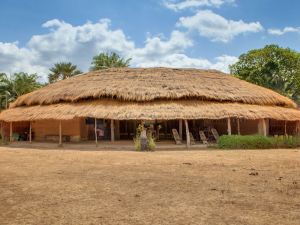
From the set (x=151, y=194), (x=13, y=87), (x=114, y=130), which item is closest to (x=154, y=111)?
(x=114, y=130)

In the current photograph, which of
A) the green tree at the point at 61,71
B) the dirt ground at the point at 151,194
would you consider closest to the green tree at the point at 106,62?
the green tree at the point at 61,71

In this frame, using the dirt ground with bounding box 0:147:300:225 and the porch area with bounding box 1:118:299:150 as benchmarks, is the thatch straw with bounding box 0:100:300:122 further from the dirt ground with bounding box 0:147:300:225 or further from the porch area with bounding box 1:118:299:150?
the dirt ground with bounding box 0:147:300:225

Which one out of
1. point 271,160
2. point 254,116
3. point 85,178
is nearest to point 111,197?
point 85,178

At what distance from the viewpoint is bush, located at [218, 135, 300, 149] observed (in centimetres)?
1727

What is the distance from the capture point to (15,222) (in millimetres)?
5344

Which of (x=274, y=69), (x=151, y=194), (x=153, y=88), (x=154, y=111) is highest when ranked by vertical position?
(x=274, y=69)

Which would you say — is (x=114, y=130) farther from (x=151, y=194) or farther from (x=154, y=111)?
(x=151, y=194)

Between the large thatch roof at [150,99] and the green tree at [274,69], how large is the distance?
36.9 ft

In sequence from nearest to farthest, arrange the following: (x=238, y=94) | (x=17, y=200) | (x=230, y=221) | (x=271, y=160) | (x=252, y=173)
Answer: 1. (x=230, y=221)
2. (x=17, y=200)
3. (x=252, y=173)
4. (x=271, y=160)
5. (x=238, y=94)

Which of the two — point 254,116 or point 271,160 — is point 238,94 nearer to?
point 254,116

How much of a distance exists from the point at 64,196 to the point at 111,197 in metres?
0.91

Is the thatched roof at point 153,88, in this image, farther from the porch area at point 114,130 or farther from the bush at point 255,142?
the bush at point 255,142

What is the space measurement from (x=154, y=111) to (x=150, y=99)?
134 cm

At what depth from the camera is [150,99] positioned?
19938 mm
